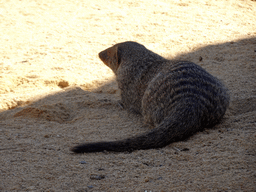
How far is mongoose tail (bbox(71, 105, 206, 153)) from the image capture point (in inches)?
69.4

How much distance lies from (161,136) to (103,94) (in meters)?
1.48

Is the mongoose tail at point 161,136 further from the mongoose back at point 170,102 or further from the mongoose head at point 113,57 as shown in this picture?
the mongoose head at point 113,57

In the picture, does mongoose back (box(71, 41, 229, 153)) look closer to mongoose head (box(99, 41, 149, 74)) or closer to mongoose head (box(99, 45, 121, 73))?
mongoose head (box(99, 41, 149, 74))

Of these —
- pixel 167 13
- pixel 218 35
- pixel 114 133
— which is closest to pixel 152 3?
pixel 167 13

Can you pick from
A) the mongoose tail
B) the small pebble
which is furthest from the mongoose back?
the small pebble

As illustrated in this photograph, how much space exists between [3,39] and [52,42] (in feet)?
2.63

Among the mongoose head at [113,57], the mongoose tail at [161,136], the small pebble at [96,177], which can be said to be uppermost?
the mongoose head at [113,57]

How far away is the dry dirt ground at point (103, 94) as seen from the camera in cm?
139

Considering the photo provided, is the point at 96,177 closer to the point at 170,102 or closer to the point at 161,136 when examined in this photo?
the point at 161,136

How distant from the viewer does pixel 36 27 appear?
487 cm

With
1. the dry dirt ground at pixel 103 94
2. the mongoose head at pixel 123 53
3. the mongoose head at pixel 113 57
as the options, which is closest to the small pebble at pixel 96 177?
the dry dirt ground at pixel 103 94

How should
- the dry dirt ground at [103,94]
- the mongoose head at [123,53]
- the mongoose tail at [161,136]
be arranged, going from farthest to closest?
the mongoose head at [123,53]
the mongoose tail at [161,136]
the dry dirt ground at [103,94]

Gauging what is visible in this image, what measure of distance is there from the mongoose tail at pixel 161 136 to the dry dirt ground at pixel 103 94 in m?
0.06

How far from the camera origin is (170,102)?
2023 mm
